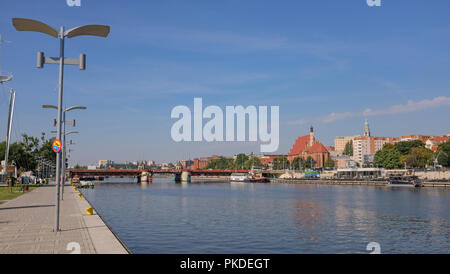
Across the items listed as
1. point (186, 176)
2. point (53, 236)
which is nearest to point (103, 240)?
point (53, 236)

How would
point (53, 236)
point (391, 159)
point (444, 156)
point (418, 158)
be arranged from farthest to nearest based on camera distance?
point (391, 159) < point (418, 158) < point (444, 156) < point (53, 236)

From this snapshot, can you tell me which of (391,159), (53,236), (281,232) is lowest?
(281,232)

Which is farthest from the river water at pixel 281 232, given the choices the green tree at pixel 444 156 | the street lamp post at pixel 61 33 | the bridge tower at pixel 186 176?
the bridge tower at pixel 186 176

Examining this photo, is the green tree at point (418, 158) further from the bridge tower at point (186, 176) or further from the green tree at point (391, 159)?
the bridge tower at point (186, 176)

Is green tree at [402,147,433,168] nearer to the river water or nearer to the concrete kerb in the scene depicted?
the river water

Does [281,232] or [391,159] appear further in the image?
[391,159]

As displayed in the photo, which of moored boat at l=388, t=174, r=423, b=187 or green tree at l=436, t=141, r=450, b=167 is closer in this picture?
moored boat at l=388, t=174, r=423, b=187

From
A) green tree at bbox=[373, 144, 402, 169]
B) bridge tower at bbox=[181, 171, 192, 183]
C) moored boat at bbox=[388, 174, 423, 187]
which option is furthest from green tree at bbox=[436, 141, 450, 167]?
bridge tower at bbox=[181, 171, 192, 183]

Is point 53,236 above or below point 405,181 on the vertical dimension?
above

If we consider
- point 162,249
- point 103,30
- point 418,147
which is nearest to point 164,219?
point 162,249

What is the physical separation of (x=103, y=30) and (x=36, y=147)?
112324mm

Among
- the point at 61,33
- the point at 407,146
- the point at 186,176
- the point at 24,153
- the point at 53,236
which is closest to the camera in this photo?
the point at 53,236

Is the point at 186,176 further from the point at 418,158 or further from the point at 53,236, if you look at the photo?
the point at 53,236
